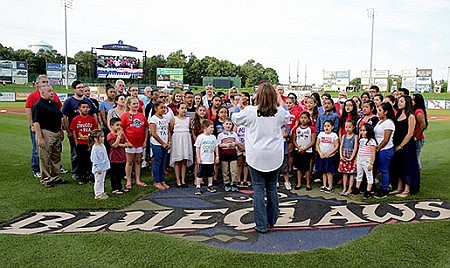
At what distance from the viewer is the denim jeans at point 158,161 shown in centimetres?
641

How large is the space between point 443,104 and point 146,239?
131 ft

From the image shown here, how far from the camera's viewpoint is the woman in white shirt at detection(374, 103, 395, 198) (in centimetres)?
586

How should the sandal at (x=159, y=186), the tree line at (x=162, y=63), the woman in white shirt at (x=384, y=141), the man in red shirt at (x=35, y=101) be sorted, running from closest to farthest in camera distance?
the woman in white shirt at (x=384, y=141) → the sandal at (x=159, y=186) → the man in red shirt at (x=35, y=101) → the tree line at (x=162, y=63)

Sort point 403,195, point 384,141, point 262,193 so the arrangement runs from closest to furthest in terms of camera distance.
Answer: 1. point 262,193
2. point 384,141
3. point 403,195

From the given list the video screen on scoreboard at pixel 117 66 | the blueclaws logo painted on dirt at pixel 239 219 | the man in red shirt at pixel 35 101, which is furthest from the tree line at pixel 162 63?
the blueclaws logo painted on dirt at pixel 239 219

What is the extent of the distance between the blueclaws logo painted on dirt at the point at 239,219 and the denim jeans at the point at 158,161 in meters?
0.55

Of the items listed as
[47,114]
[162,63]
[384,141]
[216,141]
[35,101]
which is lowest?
[216,141]

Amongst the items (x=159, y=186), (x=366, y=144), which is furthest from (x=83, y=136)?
(x=366, y=144)

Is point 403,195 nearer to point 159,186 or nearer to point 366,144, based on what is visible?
point 366,144

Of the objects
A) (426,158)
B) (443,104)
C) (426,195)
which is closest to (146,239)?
(426,195)

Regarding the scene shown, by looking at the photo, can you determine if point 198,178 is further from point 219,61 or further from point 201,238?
point 219,61

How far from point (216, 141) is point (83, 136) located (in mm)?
2455

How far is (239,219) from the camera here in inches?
191

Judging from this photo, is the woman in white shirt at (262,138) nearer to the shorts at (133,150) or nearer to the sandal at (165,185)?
the sandal at (165,185)
